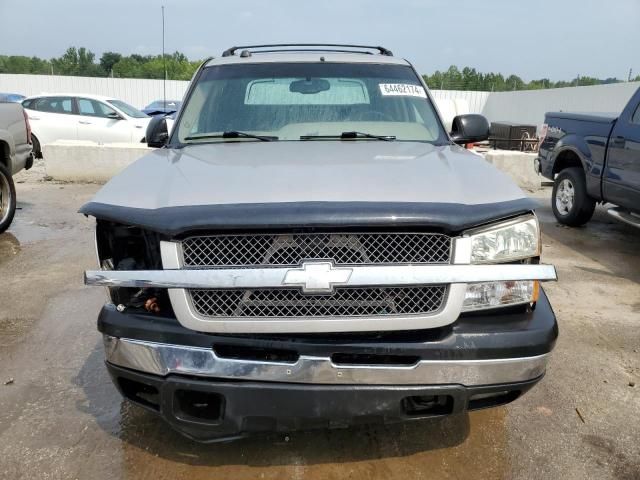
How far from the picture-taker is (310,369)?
6.83 feet

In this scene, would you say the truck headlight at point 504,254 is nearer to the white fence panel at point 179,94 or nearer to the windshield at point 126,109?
the windshield at point 126,109

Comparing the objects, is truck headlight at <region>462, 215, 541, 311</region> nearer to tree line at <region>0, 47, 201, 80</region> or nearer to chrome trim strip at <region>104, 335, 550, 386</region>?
chrome trim strip at <region>104, 335, 550, 386</region>

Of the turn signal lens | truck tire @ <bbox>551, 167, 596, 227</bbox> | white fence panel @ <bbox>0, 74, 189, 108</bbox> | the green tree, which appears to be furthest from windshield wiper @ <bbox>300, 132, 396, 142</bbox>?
the green tree

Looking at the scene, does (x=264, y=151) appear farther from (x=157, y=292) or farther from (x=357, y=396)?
(x=357, y=396)

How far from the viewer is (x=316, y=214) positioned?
2.04 meters

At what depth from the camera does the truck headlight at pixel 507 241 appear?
7.12 feet

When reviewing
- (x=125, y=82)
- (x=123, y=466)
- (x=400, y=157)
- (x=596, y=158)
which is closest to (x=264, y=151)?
(x=400, y=157)

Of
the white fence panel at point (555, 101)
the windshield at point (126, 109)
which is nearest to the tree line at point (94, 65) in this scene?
the white fence panel at point (555, 101)

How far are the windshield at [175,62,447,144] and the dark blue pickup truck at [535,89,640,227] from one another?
11.7 feet

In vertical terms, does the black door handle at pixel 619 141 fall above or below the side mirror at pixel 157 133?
below

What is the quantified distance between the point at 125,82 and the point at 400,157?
36.3 m

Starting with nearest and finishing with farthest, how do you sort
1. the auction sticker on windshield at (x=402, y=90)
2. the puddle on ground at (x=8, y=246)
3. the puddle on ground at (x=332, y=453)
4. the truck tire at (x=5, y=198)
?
the puddle on ground at (x=332, y=453) < the auction sticker on windshield at (x=402, y=90) < the puddle on ground at (x=8, y=246) < the truck tire at (x=5, y=198)

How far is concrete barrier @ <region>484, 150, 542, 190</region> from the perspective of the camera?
1042cm

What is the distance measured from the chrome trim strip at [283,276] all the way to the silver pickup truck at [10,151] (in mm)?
5417
